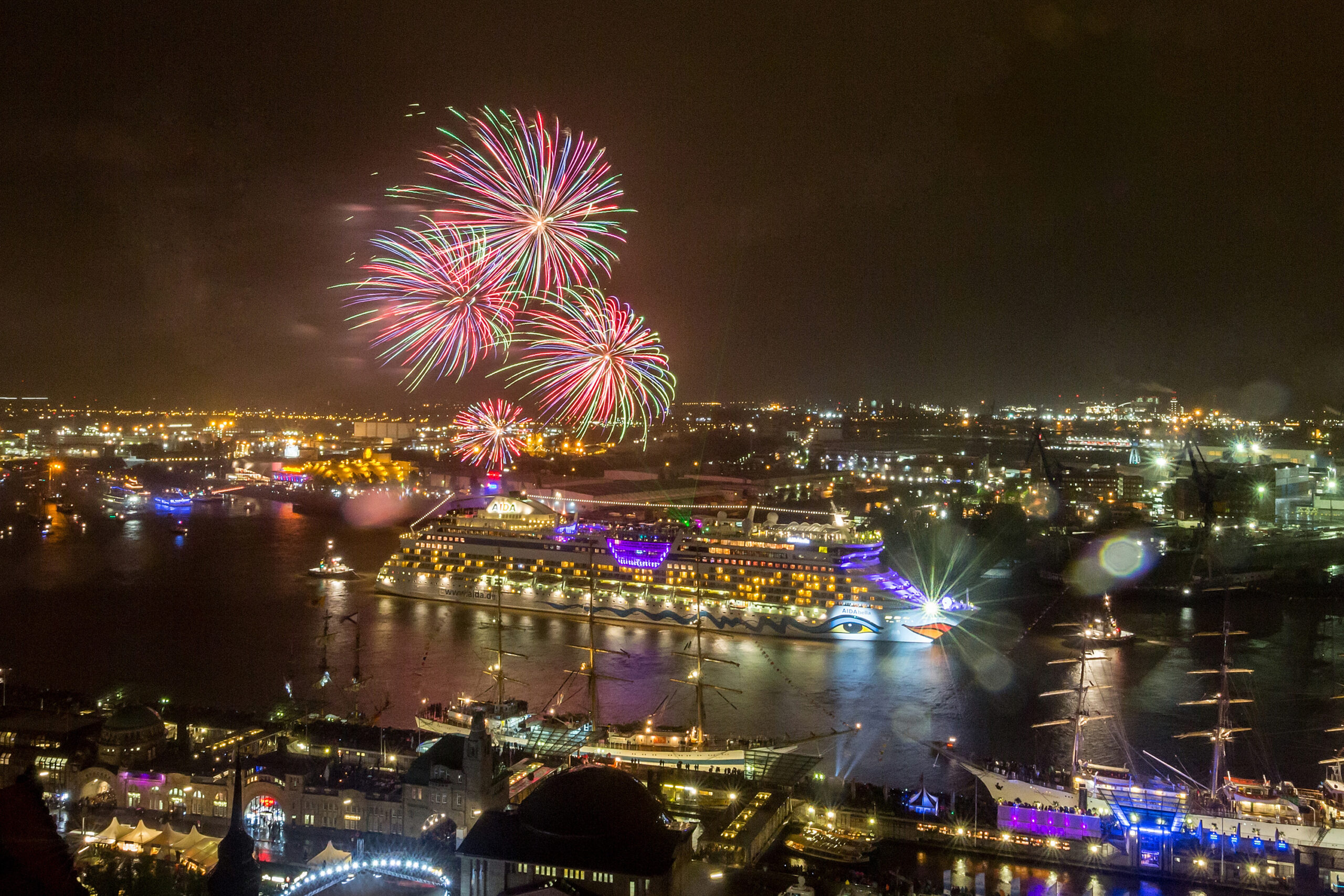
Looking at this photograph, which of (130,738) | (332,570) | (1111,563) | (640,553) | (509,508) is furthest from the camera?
(1111,563)

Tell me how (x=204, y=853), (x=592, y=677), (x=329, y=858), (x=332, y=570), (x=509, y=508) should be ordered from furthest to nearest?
(x=509, y=508), (x=332, y=570), (x=592, y=677), (x=204, y=853), (x=329, y=858)

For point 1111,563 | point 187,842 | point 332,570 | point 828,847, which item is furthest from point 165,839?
point 1111,563

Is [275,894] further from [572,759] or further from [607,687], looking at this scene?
[607,687]

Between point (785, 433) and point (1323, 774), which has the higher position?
point (785, 433)

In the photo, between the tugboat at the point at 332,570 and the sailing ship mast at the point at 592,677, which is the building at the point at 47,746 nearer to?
the sailing ship mast at the point at 592,677

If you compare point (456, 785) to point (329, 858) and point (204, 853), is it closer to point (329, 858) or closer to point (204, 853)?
point (329, 858)

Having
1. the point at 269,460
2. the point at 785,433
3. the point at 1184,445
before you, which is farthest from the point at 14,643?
the point at 785,433

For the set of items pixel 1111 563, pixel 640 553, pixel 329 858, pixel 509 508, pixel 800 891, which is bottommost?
pixel 800 891
